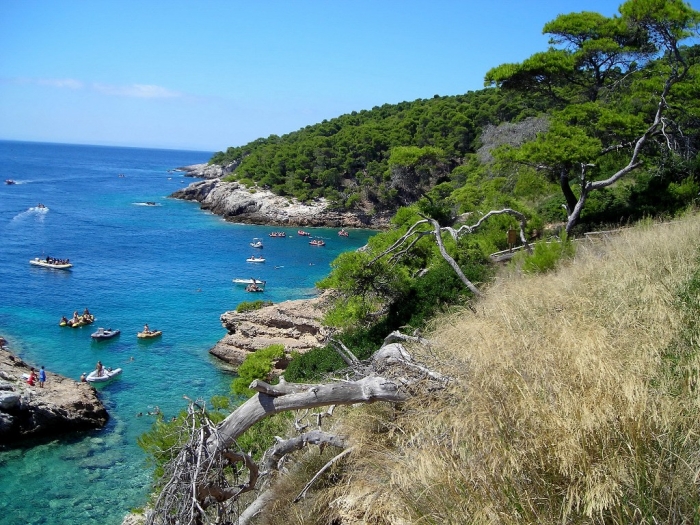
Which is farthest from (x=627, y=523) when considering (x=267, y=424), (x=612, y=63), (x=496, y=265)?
(x=612, y=63)

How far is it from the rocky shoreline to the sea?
1.53 ft

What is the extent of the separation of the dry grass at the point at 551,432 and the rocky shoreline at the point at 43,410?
593 inches

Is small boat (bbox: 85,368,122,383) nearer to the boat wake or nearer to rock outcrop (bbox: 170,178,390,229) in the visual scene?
rock outcrop (bbox: 170,178,390,229)

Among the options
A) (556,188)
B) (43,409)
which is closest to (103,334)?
(43,409)

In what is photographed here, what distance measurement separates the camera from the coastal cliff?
2322 inches

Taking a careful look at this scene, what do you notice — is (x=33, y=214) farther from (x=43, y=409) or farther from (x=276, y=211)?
(x=43, y=409)

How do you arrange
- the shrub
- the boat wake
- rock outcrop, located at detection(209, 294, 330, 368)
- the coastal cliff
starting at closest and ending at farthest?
the shrub → rock outcrop, located at detection(209, 294, 330, 368) → the boat wake → the coastal cliff

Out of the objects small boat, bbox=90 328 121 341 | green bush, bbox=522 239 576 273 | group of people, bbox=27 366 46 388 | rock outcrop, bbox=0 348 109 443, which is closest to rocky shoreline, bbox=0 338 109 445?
rock outcrop, bbox=0 348 109 443

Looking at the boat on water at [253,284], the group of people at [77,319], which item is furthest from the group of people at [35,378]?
the boat on water at [253,284]

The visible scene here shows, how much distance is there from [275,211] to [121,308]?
3187 cm

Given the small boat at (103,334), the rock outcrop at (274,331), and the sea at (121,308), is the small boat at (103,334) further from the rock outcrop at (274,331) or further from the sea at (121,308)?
the rock outcrop at (274,331)

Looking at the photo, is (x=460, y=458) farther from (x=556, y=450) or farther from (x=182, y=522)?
(x=182, y=522)

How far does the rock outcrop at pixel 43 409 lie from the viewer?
16797 millimetres

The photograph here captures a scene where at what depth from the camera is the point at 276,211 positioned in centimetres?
6009
